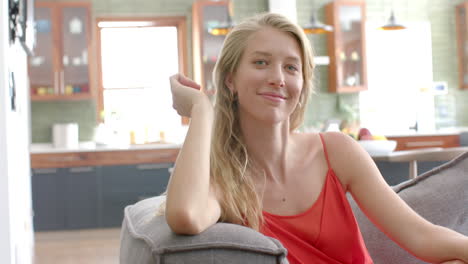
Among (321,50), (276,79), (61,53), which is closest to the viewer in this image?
(276,79)

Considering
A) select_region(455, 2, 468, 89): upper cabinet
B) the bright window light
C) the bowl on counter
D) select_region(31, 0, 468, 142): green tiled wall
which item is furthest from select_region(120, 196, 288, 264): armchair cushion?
select_region(455, 2, 468, 89): upper cabinet

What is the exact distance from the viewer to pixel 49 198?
6.55m

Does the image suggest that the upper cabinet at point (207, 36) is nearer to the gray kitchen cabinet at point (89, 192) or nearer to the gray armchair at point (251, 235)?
the gray kitchen cabinet at point (89, 192)

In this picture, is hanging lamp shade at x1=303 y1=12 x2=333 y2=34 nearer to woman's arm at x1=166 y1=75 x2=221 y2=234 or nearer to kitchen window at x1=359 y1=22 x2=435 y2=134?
kitchen window at x1=359 y1=22 x2=435 y2=134

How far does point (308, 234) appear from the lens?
1.58 m

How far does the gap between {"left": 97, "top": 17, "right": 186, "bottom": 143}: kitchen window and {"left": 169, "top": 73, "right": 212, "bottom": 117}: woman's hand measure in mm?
5872

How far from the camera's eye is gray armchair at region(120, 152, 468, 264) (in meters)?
1.18

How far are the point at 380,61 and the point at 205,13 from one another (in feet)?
7.79

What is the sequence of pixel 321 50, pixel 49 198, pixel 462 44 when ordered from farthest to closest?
pixel 462 44 < pixel 321 50 < pixel 49 198

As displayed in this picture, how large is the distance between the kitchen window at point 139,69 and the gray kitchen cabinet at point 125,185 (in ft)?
2.83

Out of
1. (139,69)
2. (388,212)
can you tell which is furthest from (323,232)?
(139,69)

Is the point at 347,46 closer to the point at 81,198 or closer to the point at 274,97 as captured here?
the point at 81,198

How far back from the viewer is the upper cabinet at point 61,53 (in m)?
6.93

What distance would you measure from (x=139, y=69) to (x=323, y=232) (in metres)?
6.28
